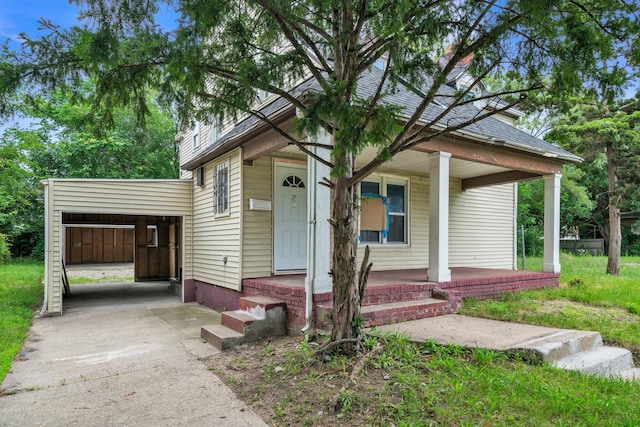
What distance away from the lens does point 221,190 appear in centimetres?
751

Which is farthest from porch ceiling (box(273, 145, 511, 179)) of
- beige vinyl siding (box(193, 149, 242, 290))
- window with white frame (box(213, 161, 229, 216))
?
window with white frame (box(213, 161, 229, 216))

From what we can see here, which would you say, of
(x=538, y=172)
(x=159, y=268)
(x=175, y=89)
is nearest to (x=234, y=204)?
(x=175, y=89)

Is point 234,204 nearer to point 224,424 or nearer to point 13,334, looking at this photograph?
point 13,334

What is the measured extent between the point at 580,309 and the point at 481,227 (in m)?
3.95

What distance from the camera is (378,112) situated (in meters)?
3.00

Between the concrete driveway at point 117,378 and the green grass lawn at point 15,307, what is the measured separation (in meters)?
0.15

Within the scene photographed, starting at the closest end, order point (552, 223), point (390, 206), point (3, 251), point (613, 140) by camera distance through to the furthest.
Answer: point (552, 223) < point (390, 206) < point (613, 140) < point (3, 251)

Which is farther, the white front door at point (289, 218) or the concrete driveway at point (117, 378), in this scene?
the white front door at point (289, 218)

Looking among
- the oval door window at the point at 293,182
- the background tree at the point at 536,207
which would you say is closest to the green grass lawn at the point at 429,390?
the oval door window at the point at 293,182

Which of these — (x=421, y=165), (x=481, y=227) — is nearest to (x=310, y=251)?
(x=421, y=165)

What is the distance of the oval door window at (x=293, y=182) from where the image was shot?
7143 millimetres

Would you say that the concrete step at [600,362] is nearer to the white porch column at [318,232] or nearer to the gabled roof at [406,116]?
the white porch column at [318,232]

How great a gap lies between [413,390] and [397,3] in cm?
288

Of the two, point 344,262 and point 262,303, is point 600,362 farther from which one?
point 262,303
